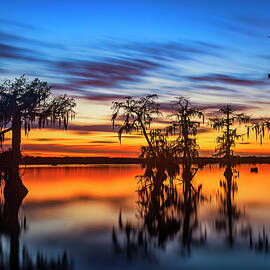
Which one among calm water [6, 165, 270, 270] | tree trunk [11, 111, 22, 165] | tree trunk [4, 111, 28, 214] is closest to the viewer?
calm water [6, 165, 270, 270]

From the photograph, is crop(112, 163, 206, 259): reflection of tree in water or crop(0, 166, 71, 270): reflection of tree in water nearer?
crop(0, 166, 71, 270): reflection of tree in water

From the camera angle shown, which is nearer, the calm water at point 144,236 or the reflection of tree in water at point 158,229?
the calm water at point 144,236

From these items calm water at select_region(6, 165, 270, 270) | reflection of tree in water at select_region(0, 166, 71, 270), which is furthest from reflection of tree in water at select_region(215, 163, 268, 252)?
reflection of tree in water at select_region(0, 166, 71, 270)

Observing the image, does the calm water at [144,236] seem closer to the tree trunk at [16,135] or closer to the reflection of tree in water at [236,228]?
A: the reflection of tree in water at [236,228]

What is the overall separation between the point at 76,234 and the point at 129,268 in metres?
7.85

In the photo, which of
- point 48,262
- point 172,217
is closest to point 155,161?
point 172,217

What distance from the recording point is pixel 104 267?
1427 centimetres

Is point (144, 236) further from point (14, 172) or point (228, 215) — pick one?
point (14, 172)

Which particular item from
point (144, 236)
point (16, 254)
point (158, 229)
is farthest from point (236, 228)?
point (16, 254)

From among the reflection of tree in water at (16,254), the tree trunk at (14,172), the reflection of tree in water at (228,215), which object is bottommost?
the reflection of tree in water at (228,215)

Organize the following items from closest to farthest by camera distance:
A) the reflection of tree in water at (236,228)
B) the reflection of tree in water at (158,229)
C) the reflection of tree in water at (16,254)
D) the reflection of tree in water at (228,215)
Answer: the reflection of tree in water at (16,254) < the reflection of tree in water at (158,229) < the reflection of tree in water at (236,228) < the reflection of tree in water at (228,215)

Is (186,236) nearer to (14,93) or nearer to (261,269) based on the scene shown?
(261,269)

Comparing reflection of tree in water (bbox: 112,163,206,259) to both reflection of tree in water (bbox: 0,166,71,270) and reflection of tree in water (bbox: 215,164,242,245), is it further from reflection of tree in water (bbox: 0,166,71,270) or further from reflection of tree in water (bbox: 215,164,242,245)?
reflection of tree in water (bbox: 0,166,71,270)

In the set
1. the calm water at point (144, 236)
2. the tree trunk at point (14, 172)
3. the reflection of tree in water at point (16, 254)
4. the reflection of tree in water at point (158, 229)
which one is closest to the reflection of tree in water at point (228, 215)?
the calm water at point (144, 236)
